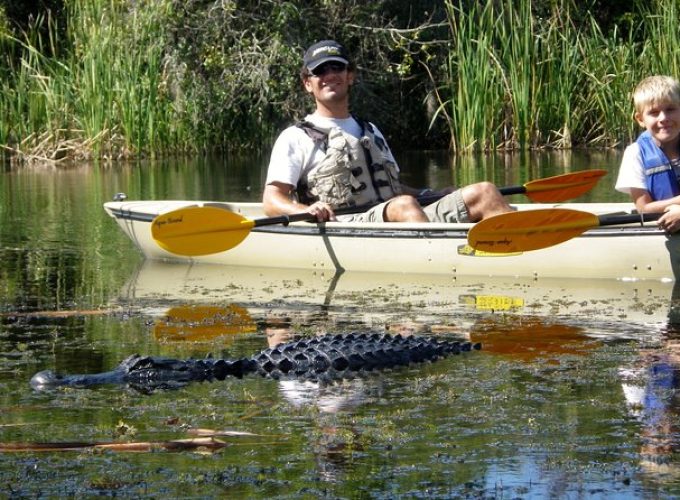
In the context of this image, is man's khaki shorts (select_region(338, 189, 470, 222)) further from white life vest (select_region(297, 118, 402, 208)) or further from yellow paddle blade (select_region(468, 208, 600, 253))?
yellow paddle blade (select_region(468, 208, 600, 253))

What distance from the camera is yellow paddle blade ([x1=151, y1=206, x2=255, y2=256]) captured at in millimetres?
8461

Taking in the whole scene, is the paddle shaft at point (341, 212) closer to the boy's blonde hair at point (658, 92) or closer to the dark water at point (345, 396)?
the dark water at point (345, 396)

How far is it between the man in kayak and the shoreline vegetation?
8.46 m

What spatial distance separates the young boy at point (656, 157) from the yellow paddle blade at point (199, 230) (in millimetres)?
2304

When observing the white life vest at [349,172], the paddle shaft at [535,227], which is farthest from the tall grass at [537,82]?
the paddle shaft at [535,227]

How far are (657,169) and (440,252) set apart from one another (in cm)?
136

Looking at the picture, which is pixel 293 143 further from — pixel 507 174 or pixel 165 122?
pixel 165 122

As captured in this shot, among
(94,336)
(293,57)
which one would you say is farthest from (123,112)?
(94,336)

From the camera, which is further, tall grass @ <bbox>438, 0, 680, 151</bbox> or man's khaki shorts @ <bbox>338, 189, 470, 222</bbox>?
tall grass @ <bbox>438, 0, 680, 151</bbox>

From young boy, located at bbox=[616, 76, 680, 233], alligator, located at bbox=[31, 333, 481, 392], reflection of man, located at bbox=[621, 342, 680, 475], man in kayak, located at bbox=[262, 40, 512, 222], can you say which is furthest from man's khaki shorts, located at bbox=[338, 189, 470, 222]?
alligator, located at bbox=[31, 333, 481, 392]

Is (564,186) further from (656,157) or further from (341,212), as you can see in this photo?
(656,157)

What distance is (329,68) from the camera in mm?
7949

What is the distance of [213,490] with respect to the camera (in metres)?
3.95

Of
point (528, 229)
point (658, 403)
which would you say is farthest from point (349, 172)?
point (658, 403)
